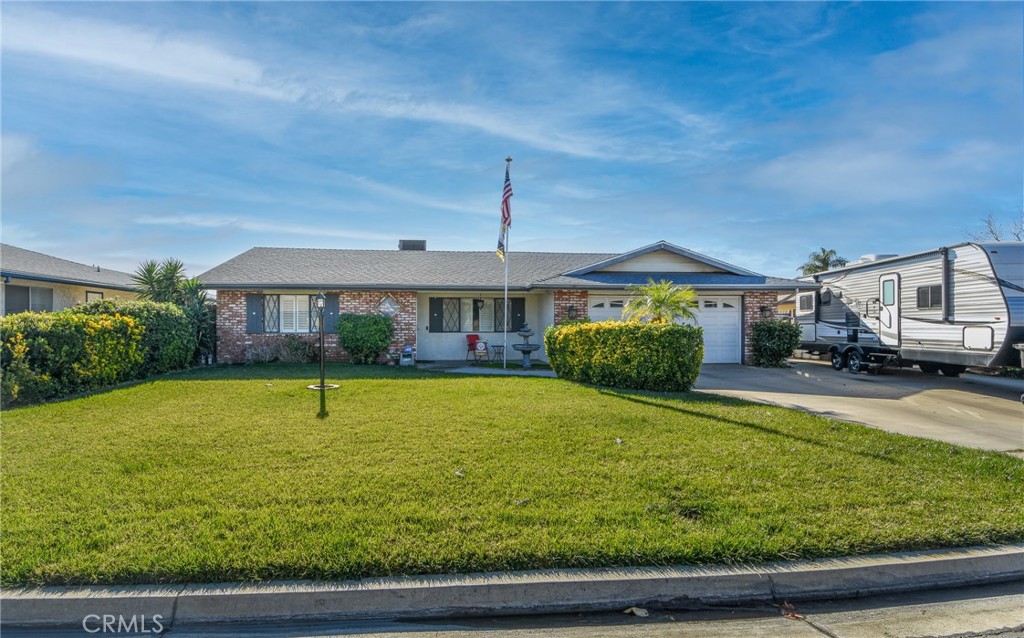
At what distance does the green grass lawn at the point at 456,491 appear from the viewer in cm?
343

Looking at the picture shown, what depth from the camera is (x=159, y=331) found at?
40.8 ft

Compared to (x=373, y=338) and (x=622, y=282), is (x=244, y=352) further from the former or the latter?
(x=622, y=282)

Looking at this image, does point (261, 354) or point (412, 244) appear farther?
point (412, 244)

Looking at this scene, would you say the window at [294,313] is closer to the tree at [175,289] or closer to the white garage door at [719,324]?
the tree at [175,289]

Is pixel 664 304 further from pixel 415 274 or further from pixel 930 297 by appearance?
pixel 415 274

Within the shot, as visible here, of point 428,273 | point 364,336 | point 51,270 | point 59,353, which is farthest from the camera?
point 428,273

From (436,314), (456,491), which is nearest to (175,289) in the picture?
(436,314)

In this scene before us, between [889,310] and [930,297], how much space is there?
1366 mm

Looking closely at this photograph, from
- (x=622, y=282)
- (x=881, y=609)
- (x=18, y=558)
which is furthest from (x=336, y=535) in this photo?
(x=622, y=282)

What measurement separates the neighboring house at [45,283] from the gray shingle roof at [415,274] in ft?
Answer: 15.2

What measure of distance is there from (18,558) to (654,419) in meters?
6.64

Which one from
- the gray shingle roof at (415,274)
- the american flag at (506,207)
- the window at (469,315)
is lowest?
the window at (469,315)

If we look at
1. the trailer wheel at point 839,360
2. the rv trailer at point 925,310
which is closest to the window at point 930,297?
the rv trailer at point 925,310

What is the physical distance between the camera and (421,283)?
16.0 meters
